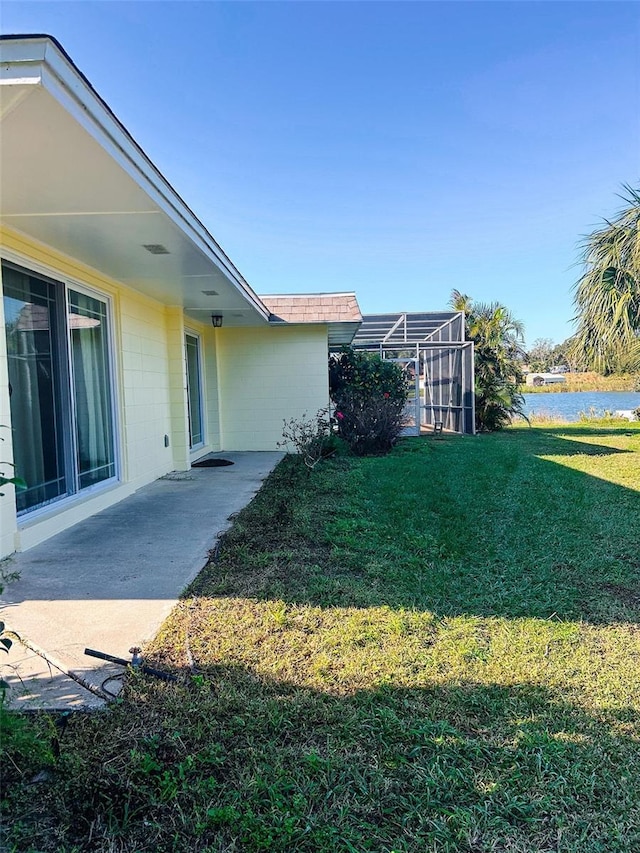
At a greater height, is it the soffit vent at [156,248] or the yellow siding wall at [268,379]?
the soffit vent at [156,248]

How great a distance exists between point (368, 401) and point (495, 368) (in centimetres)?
627

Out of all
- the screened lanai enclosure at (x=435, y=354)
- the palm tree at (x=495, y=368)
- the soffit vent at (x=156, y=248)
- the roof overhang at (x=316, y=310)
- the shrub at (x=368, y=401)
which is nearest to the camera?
the soffit vent at (x=156, y=248)

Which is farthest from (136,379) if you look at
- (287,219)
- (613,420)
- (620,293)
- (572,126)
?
(613,420)

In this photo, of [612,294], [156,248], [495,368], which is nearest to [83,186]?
[156,248]

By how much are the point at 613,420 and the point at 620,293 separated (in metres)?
10.9

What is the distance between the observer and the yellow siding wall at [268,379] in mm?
10672

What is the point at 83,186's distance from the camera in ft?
11.6

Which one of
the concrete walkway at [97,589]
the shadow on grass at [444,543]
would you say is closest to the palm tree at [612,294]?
the shadow on grass at [444,543]

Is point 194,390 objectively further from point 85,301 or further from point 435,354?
point 435,354

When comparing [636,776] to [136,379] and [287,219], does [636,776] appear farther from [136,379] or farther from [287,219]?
[287,219]

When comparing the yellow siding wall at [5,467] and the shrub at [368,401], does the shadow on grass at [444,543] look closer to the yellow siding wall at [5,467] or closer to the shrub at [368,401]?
the yellow siding wall at [5,467]

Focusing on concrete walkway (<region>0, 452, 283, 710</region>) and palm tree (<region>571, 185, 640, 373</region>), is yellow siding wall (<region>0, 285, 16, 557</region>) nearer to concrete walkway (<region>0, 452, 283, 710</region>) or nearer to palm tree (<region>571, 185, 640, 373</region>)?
concrete walkway (<region>0, 452, 283, 710</region>)

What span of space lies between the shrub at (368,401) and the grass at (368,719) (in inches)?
231

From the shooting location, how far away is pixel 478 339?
591 inches
